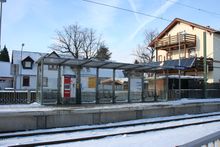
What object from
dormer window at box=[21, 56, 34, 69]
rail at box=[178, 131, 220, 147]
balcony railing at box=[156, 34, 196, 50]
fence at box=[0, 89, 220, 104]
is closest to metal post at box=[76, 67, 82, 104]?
fence at box=[0, 89, 220, 104]


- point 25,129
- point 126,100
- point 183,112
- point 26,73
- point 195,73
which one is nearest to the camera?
point 25,129

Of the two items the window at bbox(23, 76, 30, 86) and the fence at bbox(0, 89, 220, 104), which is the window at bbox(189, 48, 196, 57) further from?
the window at bbox(23, 76, 30, 86)

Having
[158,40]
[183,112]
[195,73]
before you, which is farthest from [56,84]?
[158,40]

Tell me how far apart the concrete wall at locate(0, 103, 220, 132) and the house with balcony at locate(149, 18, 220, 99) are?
17.9 m

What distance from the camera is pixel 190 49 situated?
47.7m

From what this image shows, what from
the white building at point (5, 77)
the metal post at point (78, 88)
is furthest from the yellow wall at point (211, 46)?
the white building at point (5, 77)

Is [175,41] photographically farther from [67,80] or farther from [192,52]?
[67,80]

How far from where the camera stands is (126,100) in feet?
82.1

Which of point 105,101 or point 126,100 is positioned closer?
point 105,101

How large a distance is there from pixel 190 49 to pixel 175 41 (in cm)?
263

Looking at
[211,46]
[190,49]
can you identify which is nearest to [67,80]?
[211,46]

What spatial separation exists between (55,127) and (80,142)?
4808 millimetres

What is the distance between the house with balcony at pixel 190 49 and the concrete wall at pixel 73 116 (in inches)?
704

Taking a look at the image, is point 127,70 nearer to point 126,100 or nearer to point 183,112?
point 126,100
